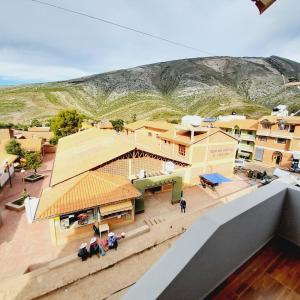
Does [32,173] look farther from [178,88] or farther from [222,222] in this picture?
[178,88]

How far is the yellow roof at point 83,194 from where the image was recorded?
11195mm

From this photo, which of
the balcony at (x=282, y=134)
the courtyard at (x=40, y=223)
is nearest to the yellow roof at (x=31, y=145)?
the courtyard at (x=40, y=223)

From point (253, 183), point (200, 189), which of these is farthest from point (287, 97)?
point (200, 189)

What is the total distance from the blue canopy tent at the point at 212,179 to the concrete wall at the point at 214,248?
56.6 ft

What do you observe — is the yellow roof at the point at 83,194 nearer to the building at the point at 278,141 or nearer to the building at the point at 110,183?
the building at the point at 110,183

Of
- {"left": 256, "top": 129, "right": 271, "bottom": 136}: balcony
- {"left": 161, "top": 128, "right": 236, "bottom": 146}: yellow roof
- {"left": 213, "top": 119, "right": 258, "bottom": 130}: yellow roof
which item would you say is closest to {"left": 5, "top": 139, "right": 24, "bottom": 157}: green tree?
{"left": 161, "top": 128, "right": 236, "bottom": 146}: yellow roof

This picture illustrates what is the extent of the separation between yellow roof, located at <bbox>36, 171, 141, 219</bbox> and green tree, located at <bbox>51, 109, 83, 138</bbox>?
33281 millimetres

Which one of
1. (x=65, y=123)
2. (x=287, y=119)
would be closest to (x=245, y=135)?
(x=287, y=119)

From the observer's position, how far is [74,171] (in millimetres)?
14227

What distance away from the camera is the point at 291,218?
404cm

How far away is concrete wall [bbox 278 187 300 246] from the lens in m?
3.82

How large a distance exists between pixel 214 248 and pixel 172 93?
436 feet

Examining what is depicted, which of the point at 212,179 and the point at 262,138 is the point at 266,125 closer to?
the point at 262,138

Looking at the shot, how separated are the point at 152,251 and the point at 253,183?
1757 centimetres
